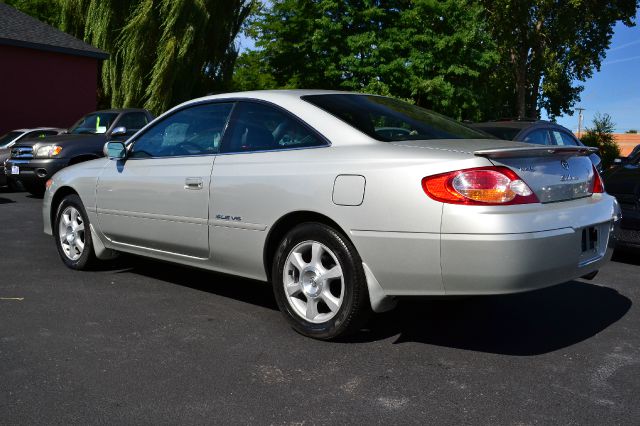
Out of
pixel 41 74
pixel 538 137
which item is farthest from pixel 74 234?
pixel 41 74

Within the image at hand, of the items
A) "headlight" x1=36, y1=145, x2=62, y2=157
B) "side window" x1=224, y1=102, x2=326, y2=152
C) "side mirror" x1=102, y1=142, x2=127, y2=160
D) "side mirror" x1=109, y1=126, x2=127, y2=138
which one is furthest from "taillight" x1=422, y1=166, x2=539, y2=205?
"headlight" x1=36, y1=145, x2=62, y2=157

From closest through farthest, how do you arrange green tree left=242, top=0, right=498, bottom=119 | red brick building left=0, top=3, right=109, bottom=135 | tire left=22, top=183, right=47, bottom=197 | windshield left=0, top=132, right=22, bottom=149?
tire left=22, top=183, right=47, bottom=197 < windshield left=0, top=132, right=22, bottom=149 < red brick building left=0, top=3, right=109, bottom=135 < green tree left=242, top=0, right=498, bottom=119

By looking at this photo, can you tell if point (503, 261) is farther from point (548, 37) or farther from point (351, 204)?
point (548, 37)

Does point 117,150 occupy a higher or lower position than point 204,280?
higher

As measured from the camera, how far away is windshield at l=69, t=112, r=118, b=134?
42.7ft

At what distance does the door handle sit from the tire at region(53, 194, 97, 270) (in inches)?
58.5

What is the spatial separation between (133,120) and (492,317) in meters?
9.95

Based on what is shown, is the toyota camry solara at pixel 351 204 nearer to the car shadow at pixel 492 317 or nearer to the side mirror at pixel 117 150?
the side mirror at pixel 117 150

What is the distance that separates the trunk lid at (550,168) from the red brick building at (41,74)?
20405 mm

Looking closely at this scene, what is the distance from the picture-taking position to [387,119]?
15.1ft

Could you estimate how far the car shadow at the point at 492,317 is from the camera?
4.25 m

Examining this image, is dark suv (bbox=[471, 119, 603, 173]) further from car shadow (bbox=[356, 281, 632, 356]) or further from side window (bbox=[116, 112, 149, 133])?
side window (bbox=[116, 112, 149, 133])

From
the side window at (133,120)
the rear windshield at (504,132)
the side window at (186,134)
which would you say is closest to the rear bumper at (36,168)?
the side window at (133,120)

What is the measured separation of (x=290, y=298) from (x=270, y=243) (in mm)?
389
